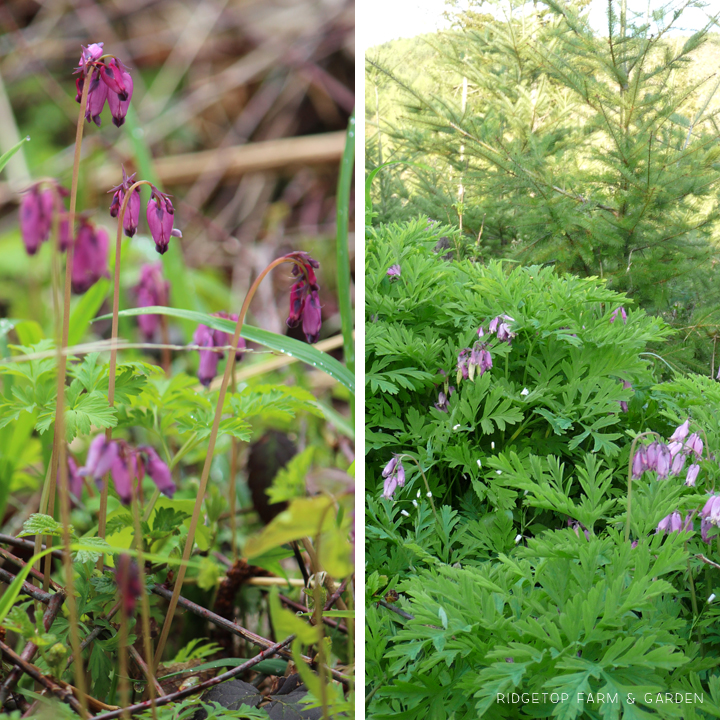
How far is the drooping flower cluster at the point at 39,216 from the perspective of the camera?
75cm

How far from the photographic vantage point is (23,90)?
2092 mm

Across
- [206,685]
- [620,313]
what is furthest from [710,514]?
[206,685]

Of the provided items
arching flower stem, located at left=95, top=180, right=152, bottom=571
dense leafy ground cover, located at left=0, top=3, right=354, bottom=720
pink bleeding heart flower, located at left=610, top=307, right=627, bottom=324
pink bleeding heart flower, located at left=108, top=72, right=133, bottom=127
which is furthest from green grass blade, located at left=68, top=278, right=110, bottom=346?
pink bleeding heart flower, located at left=610, top=307, right=627, bottom=324

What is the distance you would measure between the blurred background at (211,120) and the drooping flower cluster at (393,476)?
762 millimetres

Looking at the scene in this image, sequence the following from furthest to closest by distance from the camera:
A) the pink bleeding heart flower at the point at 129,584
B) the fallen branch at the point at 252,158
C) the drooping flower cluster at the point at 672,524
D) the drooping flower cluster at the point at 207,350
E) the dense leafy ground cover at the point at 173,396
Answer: the fallen branch at the point at 252,158
the drooping flower cluster at the point at 207,350
the drooping flower cluster at the point at 672,524
the dense leafy ground cover at the point at 173,396
the pink bleeding heart flower at the point at 129,584

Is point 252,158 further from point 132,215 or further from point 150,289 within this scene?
point 132,215

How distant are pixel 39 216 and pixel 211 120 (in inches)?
63.4

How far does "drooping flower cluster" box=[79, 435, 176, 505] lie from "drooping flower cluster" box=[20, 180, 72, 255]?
0.81ft

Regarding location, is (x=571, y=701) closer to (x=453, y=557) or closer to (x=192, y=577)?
(x=453, y=557)

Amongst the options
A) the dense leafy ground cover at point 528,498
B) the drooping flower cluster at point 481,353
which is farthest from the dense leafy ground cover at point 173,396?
the drooping flower cluster at point 481,353

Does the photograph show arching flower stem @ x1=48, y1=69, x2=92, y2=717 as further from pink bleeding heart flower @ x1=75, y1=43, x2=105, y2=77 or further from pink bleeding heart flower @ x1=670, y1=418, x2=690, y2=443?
pink bleeding heart flower @ x1=670, y1=418, x2=690, y2=443

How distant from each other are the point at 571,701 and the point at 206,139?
2.01 meters

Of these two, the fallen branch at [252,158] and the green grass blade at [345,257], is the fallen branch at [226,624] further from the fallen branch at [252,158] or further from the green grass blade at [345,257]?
the fallen branch at [252,158]

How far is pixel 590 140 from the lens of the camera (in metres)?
1.21
